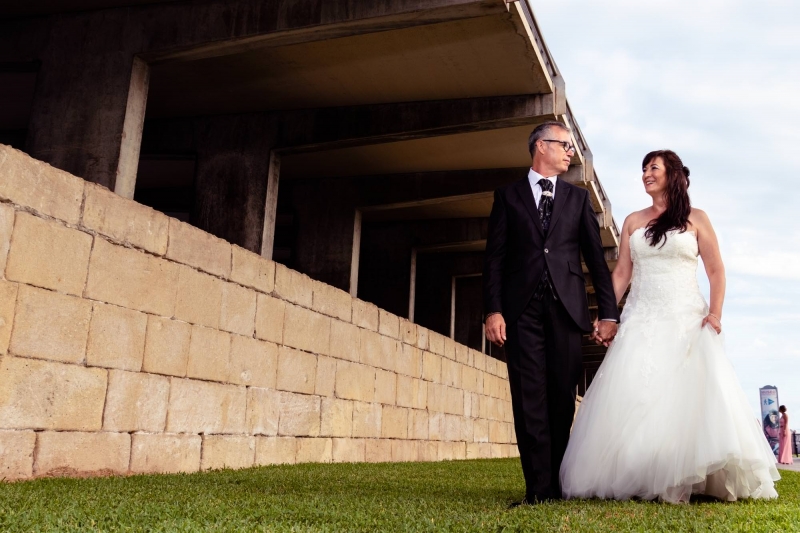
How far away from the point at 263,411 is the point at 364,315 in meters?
2.44

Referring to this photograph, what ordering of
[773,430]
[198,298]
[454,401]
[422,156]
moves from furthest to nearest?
[773,430] < [422,156] < [454,401] < [198,298]

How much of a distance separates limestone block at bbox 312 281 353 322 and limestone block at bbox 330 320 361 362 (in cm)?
10

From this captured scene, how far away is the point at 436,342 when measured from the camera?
11469mm

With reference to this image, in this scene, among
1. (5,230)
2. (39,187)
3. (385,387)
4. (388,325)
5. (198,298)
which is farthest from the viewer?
(388,325)

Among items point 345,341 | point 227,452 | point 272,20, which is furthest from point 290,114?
point 227,452

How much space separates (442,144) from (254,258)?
24.7 feet

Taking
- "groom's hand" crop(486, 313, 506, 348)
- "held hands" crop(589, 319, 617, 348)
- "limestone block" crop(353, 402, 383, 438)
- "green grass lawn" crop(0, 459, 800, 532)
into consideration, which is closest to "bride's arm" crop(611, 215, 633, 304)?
"held hands" crop(589, 319, 617, 348)

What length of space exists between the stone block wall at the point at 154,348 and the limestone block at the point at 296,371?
0.8 inches

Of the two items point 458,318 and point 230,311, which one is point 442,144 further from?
point 458,318

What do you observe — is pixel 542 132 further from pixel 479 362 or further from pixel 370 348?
pixel 479 362

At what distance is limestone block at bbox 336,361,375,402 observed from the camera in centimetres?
828

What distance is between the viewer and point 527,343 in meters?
3.64

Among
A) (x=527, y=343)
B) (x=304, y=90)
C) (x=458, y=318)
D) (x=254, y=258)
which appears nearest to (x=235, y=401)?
(x=254, y=258)

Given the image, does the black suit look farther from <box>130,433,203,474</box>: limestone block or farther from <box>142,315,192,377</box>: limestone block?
<box>130,433,203,474</box>: limestone block
